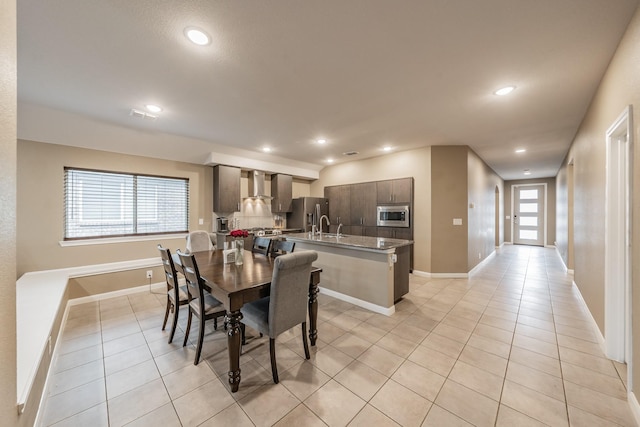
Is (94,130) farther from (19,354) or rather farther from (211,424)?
(211,424)

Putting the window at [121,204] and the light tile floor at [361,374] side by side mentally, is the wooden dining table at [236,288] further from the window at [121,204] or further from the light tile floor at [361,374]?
the window at [121,204]

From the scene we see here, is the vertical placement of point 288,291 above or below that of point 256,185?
below

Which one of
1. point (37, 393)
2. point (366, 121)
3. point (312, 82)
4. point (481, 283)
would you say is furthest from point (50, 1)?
point (481, 283)

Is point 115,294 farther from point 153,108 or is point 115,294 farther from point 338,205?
point 338,205

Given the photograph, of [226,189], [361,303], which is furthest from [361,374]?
[226,189]

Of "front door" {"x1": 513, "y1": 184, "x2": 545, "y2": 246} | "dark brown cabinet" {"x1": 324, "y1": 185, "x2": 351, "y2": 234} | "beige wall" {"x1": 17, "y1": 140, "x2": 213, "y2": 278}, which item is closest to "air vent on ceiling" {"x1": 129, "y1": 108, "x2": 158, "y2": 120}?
"beige wall" {"x1": 17, "y1": 140, "x2": 213, "y2": 278}

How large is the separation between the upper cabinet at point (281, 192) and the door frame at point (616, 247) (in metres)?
5.38

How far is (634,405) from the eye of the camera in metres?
1.60

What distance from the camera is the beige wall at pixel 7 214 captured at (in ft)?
3.06

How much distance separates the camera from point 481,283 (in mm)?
4484

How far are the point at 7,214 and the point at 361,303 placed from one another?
334cm

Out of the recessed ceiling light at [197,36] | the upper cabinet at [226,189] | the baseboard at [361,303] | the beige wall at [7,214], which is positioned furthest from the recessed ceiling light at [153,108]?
the baseboard at [361,303]

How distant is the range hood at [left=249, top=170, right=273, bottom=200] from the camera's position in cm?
567

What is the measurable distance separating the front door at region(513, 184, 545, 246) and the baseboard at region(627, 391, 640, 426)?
957cm
